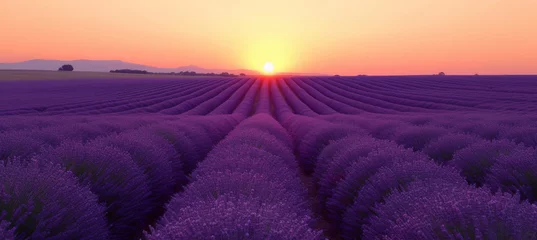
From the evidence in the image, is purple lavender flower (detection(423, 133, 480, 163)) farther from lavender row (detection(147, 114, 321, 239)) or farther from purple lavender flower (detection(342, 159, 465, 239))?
purple lavender flower (detection(342, 159, 465, 239))

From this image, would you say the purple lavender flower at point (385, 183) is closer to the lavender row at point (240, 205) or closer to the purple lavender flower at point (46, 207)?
the lavender row at point (240, 205)

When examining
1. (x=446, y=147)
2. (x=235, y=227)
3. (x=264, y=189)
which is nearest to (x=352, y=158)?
(x=446, y=147)

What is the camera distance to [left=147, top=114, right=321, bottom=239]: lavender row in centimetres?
220

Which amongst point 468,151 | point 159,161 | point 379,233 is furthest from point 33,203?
point 468,151

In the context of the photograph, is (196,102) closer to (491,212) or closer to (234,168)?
(234,168)

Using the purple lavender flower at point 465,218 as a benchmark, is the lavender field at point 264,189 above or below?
below

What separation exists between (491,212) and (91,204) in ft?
9.55

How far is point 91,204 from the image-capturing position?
3523mm

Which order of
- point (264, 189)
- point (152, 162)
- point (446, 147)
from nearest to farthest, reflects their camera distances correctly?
1. point (264, 189)
2. point (152, 162)
3. point (446, 147)

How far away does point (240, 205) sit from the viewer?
2686 mm

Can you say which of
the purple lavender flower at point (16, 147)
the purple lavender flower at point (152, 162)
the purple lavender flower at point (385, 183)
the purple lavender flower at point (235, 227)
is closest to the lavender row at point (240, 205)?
the purple lavender flower at point (235, 227)

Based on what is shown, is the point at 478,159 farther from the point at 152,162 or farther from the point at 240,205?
the point at 152,162

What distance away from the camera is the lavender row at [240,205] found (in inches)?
86.7

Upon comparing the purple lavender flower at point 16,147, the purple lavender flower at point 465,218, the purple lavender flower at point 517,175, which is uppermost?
the purple lavender flower at point 465,218
